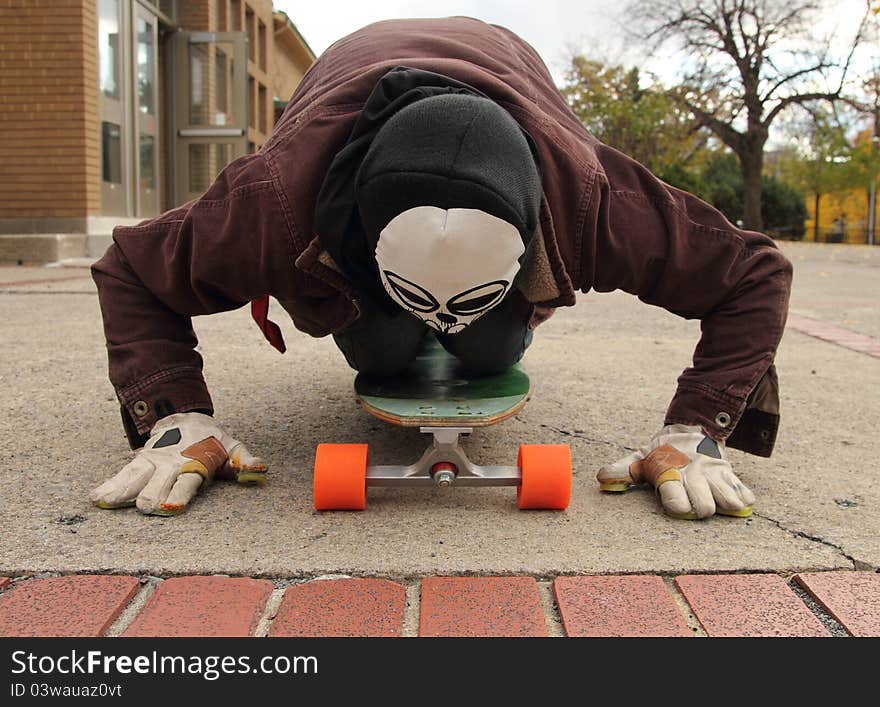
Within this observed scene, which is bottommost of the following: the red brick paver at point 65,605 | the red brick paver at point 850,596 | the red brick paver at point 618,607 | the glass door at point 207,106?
the red brick paver at point 65,605

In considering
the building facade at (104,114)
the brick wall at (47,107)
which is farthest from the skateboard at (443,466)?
the brick wall at (47,107)

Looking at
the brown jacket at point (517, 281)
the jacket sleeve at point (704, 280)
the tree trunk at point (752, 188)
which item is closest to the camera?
the brown jacket at point (517, 281)

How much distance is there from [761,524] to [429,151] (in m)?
1.05

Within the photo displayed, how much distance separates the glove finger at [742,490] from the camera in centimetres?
192

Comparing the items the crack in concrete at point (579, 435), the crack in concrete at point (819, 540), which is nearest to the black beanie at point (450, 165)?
the crack in concrete at point (819, 540)

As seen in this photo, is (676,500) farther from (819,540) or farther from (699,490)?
(819,540)

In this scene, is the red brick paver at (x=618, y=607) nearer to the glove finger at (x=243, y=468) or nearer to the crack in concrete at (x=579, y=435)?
the glove finger at (x=243, y=468)

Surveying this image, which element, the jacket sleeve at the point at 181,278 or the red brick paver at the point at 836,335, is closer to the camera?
the jacket sleeve at the point at 181,278

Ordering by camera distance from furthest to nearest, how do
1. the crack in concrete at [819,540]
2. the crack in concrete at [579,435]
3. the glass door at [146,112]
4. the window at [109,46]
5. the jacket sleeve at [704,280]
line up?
the glass door at [146,112]
the window at [109,46]
the crack in concrete at [579,435]
the jacket sleeve at [704,280]
the crack in concrete at [819,540]

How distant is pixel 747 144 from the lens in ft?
79.5

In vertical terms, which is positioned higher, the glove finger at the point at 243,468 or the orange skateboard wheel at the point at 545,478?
the orange skateboard wheel at the point at 545,478

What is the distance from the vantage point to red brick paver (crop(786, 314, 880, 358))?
435cm

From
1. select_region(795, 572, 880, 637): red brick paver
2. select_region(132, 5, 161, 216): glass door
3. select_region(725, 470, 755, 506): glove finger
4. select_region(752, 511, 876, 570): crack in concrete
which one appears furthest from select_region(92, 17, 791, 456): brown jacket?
select_region(132, 5, 161, 216): glass door

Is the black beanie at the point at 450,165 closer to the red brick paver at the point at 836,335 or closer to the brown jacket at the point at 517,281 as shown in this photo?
the brown jacket at the point at 517,281
